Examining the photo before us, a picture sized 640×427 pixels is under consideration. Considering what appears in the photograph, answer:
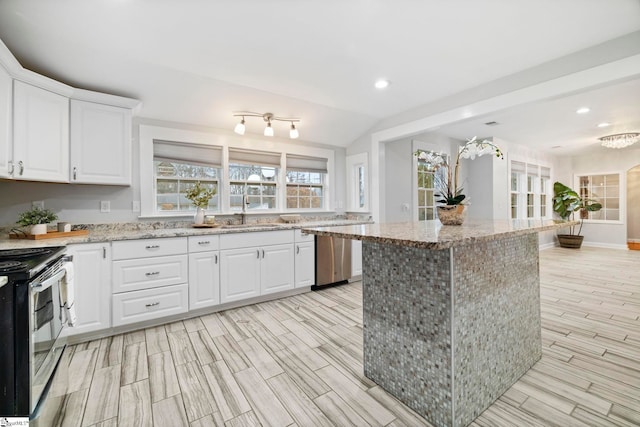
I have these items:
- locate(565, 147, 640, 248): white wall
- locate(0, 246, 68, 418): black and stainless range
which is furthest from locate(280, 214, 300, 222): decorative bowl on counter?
locate(565, 147, 640, 248): white wall

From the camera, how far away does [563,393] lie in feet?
5.63

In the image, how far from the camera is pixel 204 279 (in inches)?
116

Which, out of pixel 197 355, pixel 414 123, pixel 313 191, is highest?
pixel 414 123

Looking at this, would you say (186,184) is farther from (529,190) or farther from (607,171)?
(607,171)

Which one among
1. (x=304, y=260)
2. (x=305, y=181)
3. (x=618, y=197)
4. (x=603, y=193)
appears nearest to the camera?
(x=304, y=260)

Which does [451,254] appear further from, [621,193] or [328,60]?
[621,193]

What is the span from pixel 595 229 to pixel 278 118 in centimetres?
895

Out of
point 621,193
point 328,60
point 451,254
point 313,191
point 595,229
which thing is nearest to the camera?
point 451,254

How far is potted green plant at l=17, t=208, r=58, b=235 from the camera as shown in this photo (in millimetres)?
2352

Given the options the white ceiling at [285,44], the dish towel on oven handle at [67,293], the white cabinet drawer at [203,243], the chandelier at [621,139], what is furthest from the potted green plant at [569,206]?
the dish towel on oven handle at [67,293]

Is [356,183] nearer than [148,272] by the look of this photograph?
No

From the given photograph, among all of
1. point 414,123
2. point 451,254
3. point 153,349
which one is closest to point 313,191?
point 414,123

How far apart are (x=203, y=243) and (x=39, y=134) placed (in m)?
1.62

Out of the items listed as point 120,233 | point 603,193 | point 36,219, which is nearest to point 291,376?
point 120,233
